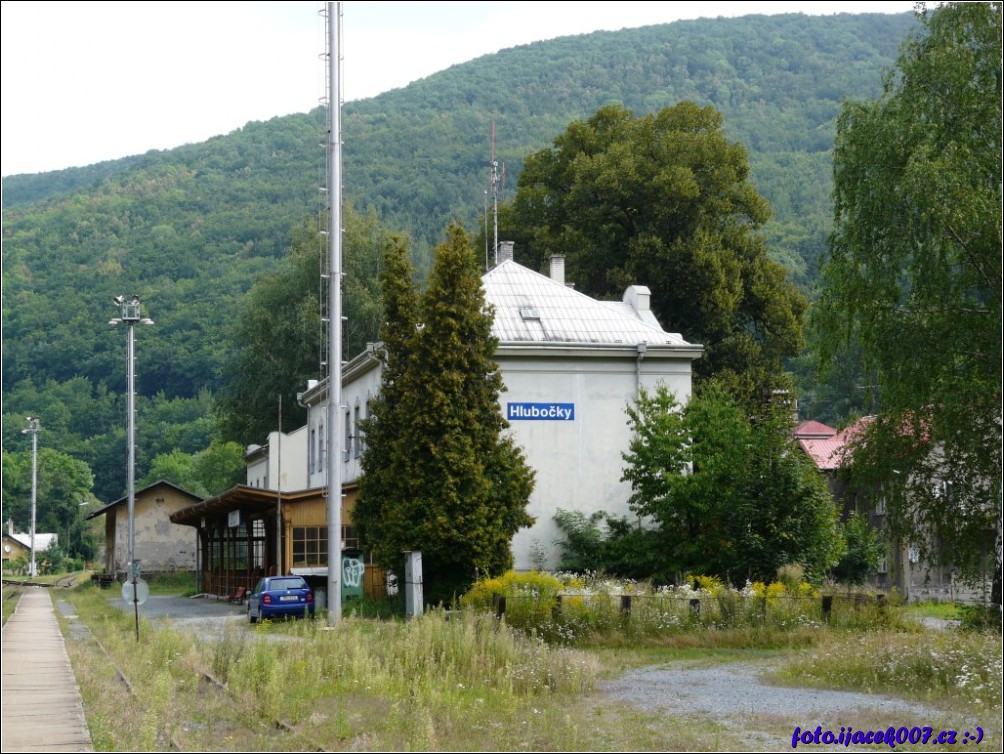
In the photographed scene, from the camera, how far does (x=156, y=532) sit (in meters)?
71.6

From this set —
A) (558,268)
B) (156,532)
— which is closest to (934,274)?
(558,268)

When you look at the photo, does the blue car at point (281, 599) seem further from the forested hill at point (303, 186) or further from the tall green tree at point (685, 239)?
the forested hill at point (303, 186)

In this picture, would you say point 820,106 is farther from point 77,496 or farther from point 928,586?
point 928,586

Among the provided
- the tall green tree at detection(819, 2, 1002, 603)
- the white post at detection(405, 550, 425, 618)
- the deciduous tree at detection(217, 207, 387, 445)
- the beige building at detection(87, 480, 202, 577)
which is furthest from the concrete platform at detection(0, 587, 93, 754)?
the beige building at detection(87, 480, 202, 577)

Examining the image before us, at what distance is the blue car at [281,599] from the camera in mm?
32469

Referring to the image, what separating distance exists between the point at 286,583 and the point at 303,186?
69849mm

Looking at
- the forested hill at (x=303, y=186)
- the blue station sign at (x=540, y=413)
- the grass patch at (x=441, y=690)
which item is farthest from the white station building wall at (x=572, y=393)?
the forested hill at (x=303, y=186)

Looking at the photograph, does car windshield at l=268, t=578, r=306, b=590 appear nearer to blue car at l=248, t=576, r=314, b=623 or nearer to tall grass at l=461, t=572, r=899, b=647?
blue car at l=248, t=576, r=314, b=623

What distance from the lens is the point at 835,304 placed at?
2223 centimetres

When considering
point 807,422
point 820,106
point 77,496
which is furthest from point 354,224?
point 820,106

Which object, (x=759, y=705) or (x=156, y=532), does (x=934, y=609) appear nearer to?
(x=759, y=705)

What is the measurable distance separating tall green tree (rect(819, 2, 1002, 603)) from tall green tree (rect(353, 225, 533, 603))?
10.3 metres

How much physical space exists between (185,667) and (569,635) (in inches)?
273

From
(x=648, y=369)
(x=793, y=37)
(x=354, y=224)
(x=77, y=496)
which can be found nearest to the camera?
(x=648, y=369)
